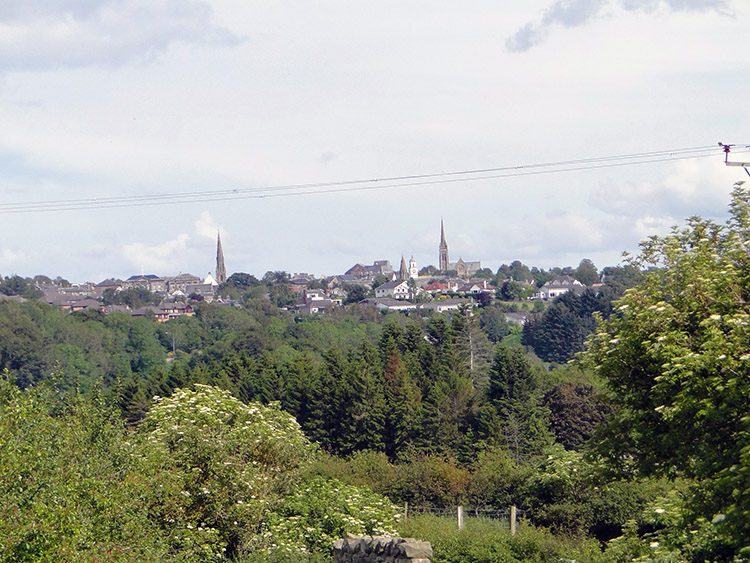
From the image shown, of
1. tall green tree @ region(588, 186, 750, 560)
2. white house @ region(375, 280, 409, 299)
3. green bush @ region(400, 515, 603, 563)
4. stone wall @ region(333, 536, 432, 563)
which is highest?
tall green tree @ region(588, 186, 750, 560)

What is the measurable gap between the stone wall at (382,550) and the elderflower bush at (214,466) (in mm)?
3250

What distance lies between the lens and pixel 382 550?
10859 mm

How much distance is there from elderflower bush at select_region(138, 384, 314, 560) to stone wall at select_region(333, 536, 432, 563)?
3.25 metres

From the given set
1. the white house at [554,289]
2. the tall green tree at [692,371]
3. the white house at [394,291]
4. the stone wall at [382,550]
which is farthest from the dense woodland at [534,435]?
the white house at [394,291]

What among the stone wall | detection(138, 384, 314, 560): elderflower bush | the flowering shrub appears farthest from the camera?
the flowering shrub

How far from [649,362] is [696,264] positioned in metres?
1.22

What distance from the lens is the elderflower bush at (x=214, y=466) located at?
1533 centimetres

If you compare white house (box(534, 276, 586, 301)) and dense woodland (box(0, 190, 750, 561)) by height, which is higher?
dense woodland (box(0, 190, 750, 561))

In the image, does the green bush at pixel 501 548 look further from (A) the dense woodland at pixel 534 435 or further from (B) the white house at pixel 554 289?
(B) the white house at pixel 554 289

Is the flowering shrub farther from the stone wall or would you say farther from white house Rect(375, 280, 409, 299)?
white house Rect(375, 280, 409, 299)

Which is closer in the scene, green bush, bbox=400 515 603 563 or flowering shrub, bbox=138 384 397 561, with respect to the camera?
green bush, bbox=400 515 603 563

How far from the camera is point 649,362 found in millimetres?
11000

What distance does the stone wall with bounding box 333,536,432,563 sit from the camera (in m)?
10.4

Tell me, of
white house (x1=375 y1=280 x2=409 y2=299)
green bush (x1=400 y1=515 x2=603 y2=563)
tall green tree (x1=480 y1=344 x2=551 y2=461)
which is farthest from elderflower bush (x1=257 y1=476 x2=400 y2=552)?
white house (x1=375 y1=280 x2=409 y2=299)
